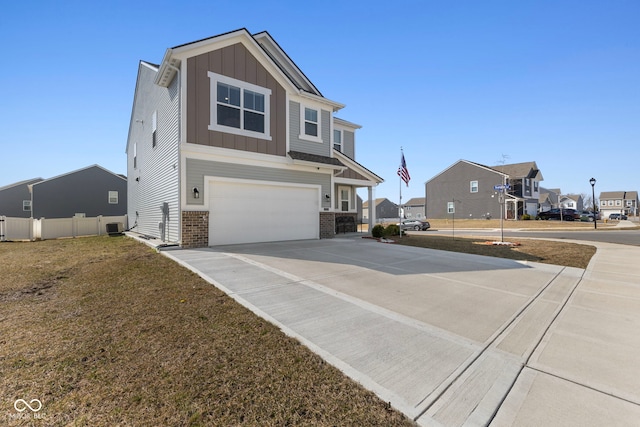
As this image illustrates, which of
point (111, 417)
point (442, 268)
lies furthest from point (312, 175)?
point (111, 417)

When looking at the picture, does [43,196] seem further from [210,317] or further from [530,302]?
[530,302]

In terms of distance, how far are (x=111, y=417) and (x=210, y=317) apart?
182cm

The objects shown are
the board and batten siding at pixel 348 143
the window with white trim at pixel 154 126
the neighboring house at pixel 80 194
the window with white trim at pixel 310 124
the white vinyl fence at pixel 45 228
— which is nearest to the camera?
the window with white trim at pixel 154 126

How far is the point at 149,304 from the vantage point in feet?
14.2

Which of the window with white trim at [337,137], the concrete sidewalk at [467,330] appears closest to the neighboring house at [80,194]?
the window with white trim at [337,137]

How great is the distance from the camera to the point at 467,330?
12.2 feet

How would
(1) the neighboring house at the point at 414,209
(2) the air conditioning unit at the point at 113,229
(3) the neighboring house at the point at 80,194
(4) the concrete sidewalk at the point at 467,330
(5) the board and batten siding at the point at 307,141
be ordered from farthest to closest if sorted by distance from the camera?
1. (1) the neighboring house at the point at 414,209
2. (3) the neighboring house at the point at 80,194
3. (2) the air conditioning unit at the point at 113,229
4. (5) the board and batten siding at the point at 307,141
5. (4) the concrete sidewalk at the point at 467,330

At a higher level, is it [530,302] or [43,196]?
[43,196]

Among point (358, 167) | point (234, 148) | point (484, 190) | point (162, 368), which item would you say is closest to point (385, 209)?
point (484, 190)

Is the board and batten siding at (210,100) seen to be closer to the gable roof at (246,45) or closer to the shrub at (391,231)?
the gable roof at (246,45)

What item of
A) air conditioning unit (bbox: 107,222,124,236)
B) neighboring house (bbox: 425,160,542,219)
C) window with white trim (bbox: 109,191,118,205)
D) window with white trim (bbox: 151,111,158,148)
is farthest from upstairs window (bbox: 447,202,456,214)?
window with white trim (bbox: 109,191,118,205)

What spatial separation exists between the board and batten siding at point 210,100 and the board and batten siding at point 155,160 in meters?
0.63

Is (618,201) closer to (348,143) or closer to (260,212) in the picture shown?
Answer: (348,143)
